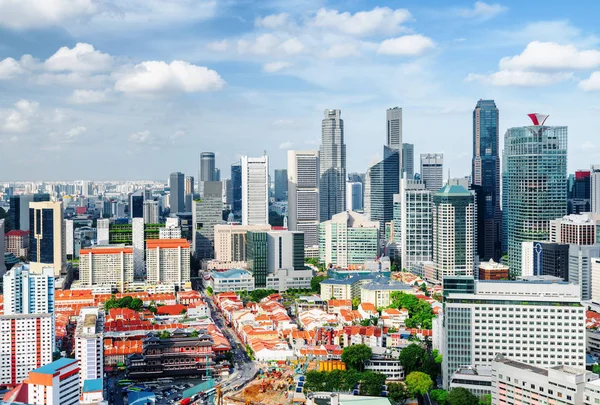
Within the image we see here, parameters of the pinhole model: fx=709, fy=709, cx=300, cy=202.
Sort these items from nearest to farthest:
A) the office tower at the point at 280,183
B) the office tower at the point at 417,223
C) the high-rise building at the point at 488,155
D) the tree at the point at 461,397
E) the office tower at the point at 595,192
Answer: the tree at the point at 461,397, the office tower at the point at 417,223, the office tower at the point at 595,192, the high-rise building at the point at 488,155, the office tower at the point at 280,183

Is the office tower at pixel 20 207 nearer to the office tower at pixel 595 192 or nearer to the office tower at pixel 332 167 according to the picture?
the office tower at pixel 332 167

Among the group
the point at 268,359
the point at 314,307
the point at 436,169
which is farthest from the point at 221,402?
the point at 436,169

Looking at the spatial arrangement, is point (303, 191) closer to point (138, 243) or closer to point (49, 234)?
point (138, 243)

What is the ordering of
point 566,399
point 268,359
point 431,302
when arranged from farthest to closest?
point 431,302 → point 268,359 → point 566,399

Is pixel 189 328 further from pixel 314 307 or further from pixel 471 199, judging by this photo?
pixel 471 199

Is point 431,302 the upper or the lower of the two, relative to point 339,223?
lower

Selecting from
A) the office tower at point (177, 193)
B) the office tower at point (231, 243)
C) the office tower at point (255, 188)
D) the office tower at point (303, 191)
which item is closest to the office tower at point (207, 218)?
the office tower at point (255, 188)
